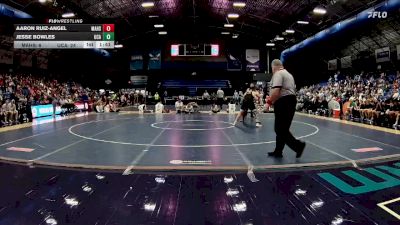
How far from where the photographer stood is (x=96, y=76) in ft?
117

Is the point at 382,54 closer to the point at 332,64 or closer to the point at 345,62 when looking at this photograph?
the point at 345,62

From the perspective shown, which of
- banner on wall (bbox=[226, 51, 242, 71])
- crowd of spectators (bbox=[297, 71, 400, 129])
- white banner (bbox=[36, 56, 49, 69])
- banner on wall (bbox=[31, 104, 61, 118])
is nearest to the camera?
crowd of spectators (bbox=[297, 71, 400, 129])

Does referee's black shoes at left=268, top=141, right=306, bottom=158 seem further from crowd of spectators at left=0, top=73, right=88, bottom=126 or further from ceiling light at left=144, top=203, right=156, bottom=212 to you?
crowd of spectators at left=0, top=73, right=88, bottom=126

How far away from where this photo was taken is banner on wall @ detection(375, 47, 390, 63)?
20719 mm

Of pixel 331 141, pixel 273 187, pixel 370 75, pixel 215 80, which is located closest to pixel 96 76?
pixel 215 80

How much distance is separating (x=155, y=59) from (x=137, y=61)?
2232 mm

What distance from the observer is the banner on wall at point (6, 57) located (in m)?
20.7

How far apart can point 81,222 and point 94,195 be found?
72 cm

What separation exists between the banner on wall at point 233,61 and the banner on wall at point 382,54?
14938mm

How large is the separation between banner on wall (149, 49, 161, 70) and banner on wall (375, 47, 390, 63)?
20.4 meters

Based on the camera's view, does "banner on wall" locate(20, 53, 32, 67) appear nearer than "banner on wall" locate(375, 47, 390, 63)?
No

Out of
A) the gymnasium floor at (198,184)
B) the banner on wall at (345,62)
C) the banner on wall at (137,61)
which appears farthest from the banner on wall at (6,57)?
the banner on wall at (345,62)
